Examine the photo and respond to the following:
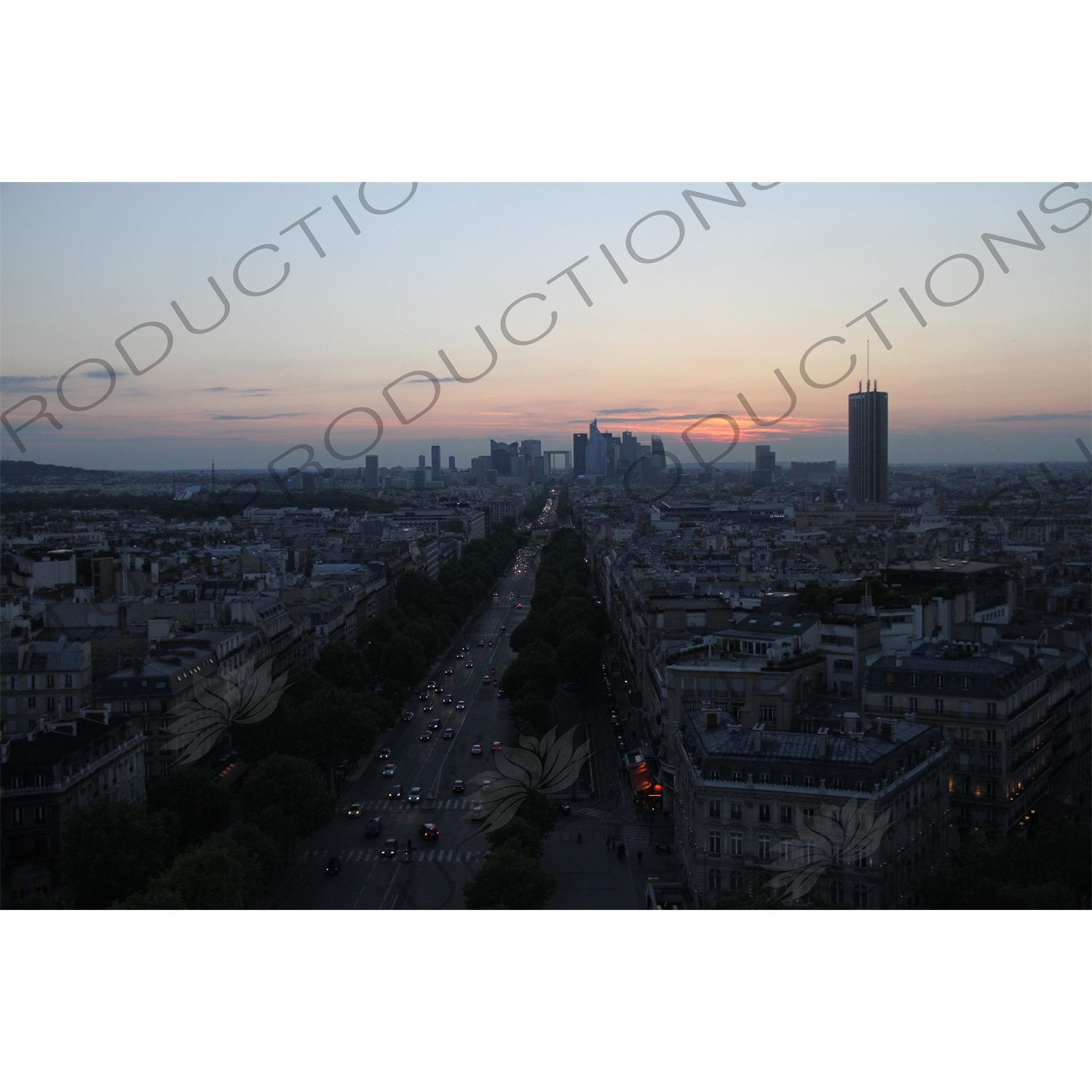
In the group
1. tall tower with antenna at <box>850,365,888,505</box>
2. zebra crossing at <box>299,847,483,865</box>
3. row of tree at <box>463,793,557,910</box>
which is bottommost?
zebra crossing at <box>299,847,483,865</box>

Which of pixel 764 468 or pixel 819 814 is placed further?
pixel 764 468

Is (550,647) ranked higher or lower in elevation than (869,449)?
lower

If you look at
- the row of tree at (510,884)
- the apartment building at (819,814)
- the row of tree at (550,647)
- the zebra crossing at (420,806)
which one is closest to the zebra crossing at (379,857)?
the zebra crossing at (420,806)

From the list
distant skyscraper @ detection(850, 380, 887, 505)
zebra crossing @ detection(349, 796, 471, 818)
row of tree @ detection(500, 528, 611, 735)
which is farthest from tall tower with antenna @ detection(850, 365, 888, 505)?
zebra crossing @ detection(349, 796, 471, 818)

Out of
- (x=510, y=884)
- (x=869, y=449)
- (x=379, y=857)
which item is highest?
(x=869, y=449)

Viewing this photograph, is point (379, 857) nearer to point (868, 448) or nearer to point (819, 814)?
point (819, 814)

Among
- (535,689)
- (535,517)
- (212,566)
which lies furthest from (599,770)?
(535,517)

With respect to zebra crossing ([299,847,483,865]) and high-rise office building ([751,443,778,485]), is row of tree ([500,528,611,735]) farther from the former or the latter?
high-rise office building ([751,443,778,485])

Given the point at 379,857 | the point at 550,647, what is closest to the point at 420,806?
the point at 379,857
